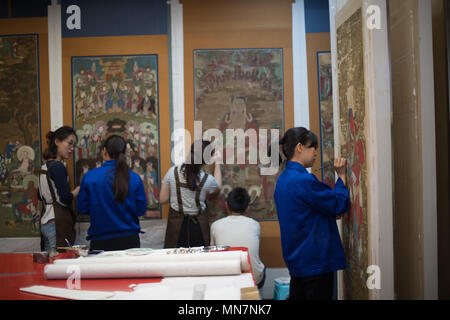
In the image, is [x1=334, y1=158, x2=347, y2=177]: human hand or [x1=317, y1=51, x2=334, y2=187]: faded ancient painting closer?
[x1=334, y1=158, x2=347, y2=177]: human hand

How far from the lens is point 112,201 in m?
2.95

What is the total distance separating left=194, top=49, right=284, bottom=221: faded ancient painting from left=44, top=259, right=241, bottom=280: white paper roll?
2.42 metres

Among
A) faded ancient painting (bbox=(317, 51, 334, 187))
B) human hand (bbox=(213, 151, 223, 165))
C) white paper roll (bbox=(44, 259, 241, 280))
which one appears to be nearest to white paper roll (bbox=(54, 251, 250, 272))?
white paper roll (bbox=(44, 259, 241, 280))

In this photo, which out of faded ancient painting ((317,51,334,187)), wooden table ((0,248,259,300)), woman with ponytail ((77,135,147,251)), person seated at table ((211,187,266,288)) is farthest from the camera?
faded ancient painting ((317,51,334,187))

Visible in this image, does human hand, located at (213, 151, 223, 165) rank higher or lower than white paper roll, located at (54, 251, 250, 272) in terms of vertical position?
higher

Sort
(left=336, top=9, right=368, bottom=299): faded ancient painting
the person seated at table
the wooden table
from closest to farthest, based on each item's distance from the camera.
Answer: the wooden table → (left=336, top=9, right=368, bottom=299): faded ancient painting → the person seated at table

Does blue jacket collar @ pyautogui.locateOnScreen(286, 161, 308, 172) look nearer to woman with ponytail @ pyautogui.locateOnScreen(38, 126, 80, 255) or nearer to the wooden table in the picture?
the wooden table

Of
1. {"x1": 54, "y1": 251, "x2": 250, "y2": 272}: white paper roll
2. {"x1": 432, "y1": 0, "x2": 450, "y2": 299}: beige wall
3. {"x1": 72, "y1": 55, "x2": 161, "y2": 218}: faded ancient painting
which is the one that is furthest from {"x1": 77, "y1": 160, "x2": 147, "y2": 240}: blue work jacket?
{"x1": 432, "y1": 0, "x2": 450, "y2": 299}: beige wall

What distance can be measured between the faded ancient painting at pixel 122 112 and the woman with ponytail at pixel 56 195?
0.58 meters

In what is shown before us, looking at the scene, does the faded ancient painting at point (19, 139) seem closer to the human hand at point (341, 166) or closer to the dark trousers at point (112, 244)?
the dark trousers at point (112, 244)

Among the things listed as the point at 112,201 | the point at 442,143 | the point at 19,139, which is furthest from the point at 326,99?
the point at 19,139

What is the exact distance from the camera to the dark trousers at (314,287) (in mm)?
2420

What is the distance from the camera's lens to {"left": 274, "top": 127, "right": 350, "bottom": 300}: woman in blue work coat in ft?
7.79

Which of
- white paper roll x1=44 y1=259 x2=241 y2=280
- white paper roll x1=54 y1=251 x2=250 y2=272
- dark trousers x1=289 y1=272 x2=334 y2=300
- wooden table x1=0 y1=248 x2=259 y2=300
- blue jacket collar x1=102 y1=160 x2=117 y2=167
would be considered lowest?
dark trousers x1=289 y1=272 x2=334 y2=300
